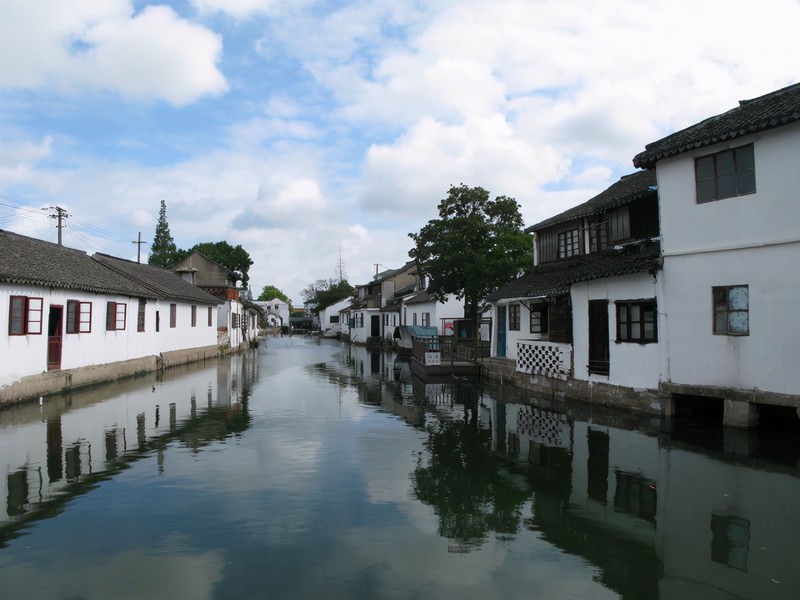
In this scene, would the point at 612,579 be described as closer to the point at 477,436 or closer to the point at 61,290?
the point at 477,436

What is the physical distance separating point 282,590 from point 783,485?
26.1 feet

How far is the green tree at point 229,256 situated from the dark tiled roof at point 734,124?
59.3 meters

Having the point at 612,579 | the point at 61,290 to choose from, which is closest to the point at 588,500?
the point at 612,579

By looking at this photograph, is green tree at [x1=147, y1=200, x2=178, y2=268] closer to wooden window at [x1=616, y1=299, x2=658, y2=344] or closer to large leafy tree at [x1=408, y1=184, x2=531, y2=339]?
large leafy tree at [x1=408, y1=184, x2=531, y2=339]

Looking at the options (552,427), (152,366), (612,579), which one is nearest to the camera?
(612,579)

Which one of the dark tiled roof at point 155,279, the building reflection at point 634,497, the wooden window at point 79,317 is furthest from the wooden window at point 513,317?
the dark tiled roof at point 155,279

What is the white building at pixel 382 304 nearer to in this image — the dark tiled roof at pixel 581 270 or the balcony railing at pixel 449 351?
the balcony railing at pixel 449 351

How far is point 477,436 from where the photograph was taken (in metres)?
12.8

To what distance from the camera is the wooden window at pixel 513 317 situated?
23288mm

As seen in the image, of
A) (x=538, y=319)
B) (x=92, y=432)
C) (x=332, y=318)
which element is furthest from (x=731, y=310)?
(x=332, y=318)

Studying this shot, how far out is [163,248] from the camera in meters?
71.4

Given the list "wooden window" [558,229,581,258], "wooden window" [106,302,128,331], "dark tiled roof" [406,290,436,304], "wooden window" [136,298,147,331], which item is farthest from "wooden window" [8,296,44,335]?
"dark tiled roof" [406,290,436,304]

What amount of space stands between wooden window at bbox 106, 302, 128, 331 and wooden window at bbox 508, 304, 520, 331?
16.6 metres

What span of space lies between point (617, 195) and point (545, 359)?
630 centimetres
